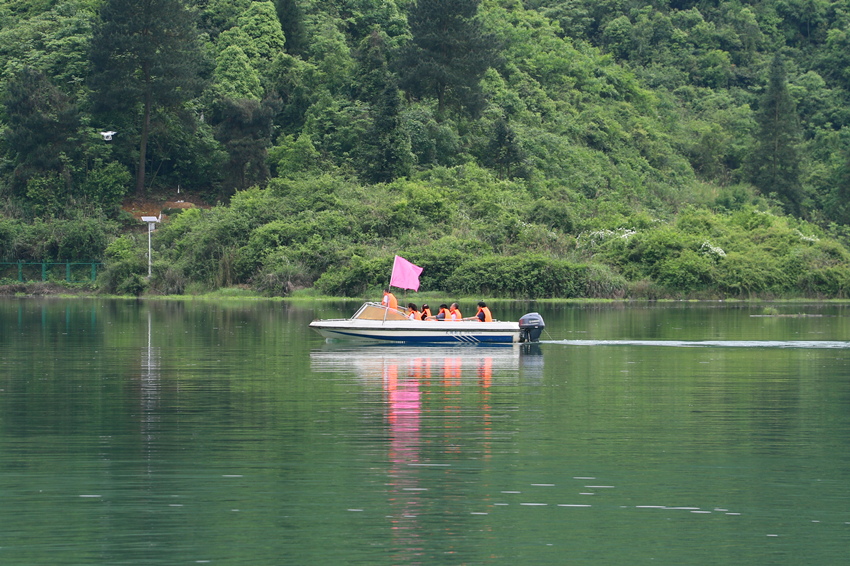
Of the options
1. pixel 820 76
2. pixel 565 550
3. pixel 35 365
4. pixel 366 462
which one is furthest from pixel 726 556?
pixel 820 76

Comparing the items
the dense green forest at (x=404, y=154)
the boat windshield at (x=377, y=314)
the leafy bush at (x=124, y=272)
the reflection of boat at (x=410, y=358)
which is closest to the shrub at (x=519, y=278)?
the dense green forest at (x=404, y=154)

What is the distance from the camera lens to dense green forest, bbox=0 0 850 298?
77.2 metres

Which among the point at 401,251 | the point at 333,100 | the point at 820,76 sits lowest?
the point at 401,251

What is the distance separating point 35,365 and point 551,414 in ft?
53.8

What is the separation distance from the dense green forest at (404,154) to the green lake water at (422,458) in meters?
43.6

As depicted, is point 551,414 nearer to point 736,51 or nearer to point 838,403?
point 838,403

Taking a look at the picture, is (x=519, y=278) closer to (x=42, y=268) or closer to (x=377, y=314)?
(x=377, y=314)

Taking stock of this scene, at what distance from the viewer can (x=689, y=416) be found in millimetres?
21828

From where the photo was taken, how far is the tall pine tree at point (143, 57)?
274 ft

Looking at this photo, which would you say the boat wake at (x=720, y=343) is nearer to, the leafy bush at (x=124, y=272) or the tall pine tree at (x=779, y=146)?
the leafy bush at (x=124, y=272)

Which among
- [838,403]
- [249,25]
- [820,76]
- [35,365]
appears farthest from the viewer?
[820,76]

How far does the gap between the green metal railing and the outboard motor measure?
170 ft

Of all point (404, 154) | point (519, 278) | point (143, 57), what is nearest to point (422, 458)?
point (519, 278)

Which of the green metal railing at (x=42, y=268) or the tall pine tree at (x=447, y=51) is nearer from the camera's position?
the green metal railing at (x=42, y=268)
